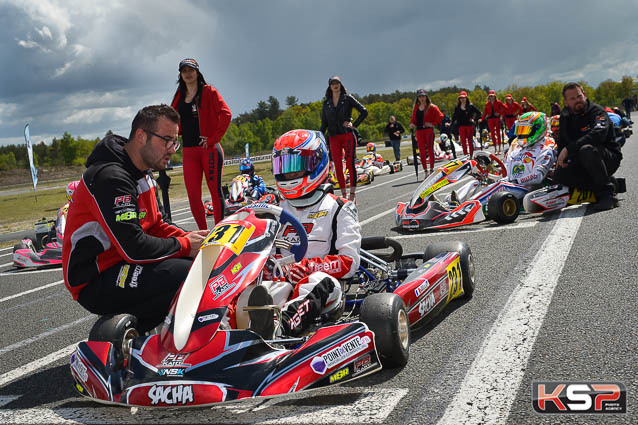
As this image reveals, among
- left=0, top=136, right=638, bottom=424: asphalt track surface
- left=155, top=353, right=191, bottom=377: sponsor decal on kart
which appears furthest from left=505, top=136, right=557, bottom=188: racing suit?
left=155, top=353, right=191, bottom=377: sponsor decal on kart

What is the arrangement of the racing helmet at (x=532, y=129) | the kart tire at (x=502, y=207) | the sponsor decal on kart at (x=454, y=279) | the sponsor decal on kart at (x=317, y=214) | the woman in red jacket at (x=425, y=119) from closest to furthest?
the sponsor decal on kart at (x=454, y=279)
the sponsor decal on kart at (x=317, y=214)
the kart tire at (x=502, y=207)
the racing helmet at (x=532, y=129)
the woman in red jacket at (x=425, y=119)

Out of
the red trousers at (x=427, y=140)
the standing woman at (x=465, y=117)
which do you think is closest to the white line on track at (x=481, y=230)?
the red trousers at (x=427, y=140)

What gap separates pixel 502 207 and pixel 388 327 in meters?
4.21

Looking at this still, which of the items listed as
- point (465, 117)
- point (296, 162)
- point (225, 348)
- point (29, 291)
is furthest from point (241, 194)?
point (225, 348)

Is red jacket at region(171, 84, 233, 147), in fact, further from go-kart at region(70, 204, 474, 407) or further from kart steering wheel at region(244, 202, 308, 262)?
go-kart at region(70, 204, 474, 407)

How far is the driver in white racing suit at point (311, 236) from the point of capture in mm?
3254

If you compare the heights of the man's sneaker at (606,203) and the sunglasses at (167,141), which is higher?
the sunglasses at (167,141)

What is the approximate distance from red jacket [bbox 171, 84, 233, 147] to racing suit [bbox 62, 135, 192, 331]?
298 centimetres

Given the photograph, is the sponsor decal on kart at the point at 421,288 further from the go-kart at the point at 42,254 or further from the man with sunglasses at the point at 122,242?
the go-kart at the point at 42,254

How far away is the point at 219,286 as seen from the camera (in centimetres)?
283

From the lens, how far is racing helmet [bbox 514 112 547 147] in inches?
307

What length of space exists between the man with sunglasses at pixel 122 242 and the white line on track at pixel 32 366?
2.11 feet

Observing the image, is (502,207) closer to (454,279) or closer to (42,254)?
(454,279)

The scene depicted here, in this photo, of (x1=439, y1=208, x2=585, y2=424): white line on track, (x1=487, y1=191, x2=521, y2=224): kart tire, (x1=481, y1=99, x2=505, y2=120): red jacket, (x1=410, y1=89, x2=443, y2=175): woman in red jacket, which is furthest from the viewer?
(x1=481, y1=99, x2=505, y2=120): red jacket
